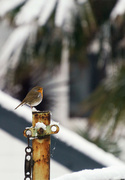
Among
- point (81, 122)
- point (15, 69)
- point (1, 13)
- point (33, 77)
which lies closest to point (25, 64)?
point (15, 69)

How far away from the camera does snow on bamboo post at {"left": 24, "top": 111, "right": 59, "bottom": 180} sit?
1.97 meters

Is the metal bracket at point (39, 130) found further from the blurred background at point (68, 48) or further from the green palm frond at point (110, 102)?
the green palm frond at point (110, 102)

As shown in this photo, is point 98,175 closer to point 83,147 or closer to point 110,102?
point 83,147

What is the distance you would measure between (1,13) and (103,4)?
1642 mm

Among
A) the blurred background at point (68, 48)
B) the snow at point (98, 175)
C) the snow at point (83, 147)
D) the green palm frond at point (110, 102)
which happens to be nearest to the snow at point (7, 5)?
the blurred background at point (68, 48)

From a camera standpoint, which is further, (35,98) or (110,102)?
(110,102)

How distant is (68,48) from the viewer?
6.54 metres

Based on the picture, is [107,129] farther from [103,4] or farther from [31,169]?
[31,169]

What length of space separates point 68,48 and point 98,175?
4.69 m

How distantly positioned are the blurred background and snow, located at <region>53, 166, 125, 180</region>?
3026 mm

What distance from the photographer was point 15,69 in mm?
6355

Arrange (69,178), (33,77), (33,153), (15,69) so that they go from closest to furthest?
(69,178) < (33,153) < (33,77) < (15,69)

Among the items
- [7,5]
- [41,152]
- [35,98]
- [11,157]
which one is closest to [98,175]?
[41,152]

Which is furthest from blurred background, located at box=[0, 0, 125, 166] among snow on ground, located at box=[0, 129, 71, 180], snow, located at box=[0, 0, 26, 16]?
snow on ground, located at box=[0, 129, 71, 180]
